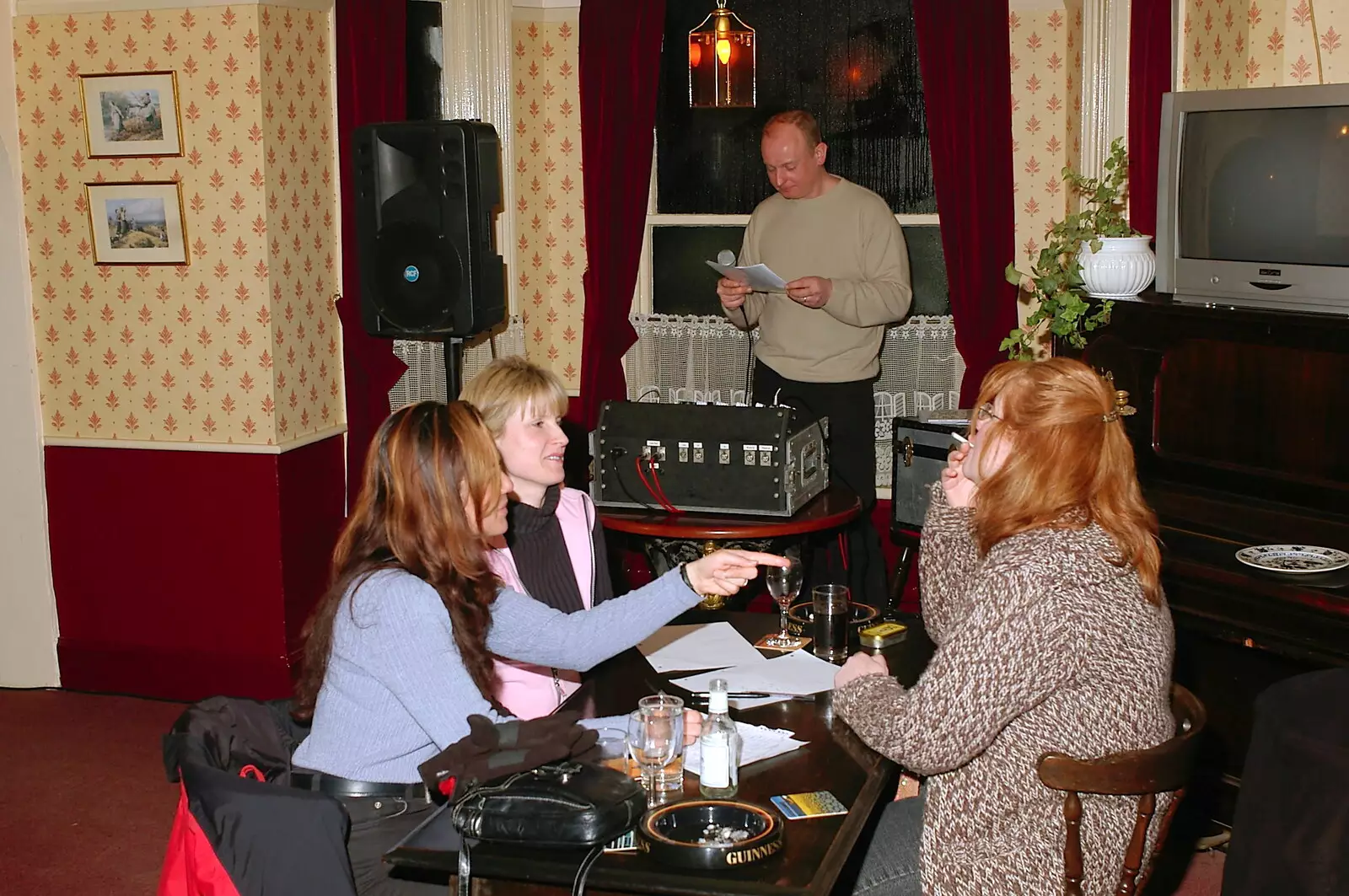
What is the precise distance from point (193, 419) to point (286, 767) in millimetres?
2816

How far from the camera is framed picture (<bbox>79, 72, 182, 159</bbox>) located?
15.4ft

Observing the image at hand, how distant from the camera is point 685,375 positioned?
5434 millimetres

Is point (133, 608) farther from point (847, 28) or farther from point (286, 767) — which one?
point (847, 28)

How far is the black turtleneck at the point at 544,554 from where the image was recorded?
2.95 meters

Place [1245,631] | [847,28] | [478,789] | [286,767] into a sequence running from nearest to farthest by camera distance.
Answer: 1. [478,789]
2. [286,767]
3. [1245,631]
4. [847,28]

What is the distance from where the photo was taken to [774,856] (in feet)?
6.27

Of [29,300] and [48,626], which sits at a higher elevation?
[29,300]

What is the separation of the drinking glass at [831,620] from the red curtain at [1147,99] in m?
2.03

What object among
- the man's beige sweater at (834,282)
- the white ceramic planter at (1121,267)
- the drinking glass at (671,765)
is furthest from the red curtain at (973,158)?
the drinking glass at (671,765)

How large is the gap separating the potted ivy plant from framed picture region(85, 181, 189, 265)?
9.28 ft

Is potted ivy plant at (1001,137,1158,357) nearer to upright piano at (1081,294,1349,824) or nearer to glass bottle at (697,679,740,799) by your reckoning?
upright piano at (1081,294,1349,824)

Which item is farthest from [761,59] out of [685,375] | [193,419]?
[193,419]

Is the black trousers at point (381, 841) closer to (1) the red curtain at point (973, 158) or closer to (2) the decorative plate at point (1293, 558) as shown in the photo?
(2) the decorative plate at point (1293, 558)

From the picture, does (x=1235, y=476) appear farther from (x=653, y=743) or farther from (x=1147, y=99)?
(x=653, y=743)
